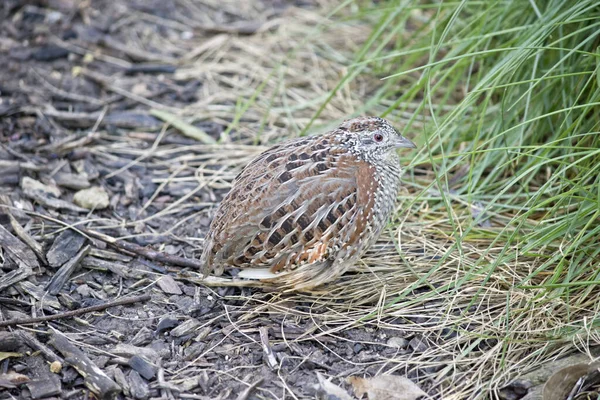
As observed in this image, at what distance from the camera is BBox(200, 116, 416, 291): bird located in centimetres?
399

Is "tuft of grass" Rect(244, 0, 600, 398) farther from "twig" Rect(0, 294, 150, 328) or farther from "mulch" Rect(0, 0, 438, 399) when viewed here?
"twig" Rect(0, 294, 150, 328)

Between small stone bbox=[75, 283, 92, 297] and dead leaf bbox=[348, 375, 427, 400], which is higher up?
small stone bbox=[75, 283, 92, 297]

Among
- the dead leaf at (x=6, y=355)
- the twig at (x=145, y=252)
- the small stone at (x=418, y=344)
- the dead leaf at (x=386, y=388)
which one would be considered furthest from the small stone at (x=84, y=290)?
the small stone at (x=418, y=344)

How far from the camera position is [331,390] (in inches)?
138

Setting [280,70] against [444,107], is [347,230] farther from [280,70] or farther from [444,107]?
[280,70]

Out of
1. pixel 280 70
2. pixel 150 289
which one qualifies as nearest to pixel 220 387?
pixel 150 289

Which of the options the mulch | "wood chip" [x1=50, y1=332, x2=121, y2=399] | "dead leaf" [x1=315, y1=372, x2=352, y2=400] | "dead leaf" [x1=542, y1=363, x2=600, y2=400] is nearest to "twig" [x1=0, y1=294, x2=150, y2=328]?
the mulch

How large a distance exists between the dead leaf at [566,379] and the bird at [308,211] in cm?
122

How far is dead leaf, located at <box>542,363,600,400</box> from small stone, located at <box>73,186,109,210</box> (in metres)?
2.93

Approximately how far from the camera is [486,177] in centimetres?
500

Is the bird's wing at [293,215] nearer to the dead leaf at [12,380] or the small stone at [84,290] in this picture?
the small stone at [84,290]

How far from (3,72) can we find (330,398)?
158 inches

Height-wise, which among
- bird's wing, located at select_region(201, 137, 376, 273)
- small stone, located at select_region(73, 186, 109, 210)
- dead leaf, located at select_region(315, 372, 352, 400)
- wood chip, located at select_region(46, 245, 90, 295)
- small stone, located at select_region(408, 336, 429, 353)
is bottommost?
dead leaf, located at select_region(315, 372, 352, 400)

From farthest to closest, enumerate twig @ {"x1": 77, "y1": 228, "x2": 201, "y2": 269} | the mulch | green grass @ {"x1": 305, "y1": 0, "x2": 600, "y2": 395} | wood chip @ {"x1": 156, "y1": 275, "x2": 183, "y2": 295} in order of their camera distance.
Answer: twig @ {"x1": 77, "y1": 228, "x2": 201, "y2": 269}, wood chip @ {"x1": 156, "y1": 275, "x2": 183, "y2": 295}, green grass @ {"x1": 305, "y1": 0, "x2": 600, "y2": 395}, the mulch
